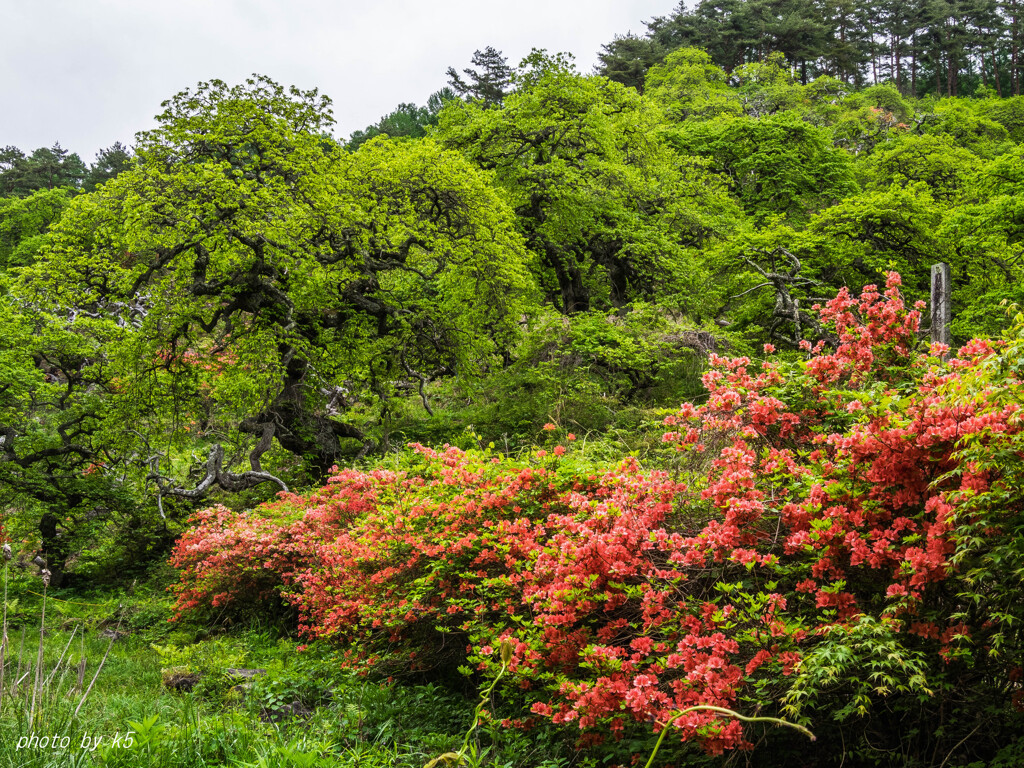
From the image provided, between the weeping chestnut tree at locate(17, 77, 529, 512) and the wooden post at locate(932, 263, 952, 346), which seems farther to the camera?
the weeping chestnut tree at locate(17, 77, 529, 512)

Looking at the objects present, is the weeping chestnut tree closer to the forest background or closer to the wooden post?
the forest background

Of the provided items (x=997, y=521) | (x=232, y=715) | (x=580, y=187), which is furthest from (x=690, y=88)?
(x=232, y=715)

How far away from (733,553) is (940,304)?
5177mm

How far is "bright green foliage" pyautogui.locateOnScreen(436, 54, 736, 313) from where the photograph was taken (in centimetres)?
1369

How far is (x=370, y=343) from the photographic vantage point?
1105cm

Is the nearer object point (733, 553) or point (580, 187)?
point (733, 553)

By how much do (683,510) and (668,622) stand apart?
2.41 ft

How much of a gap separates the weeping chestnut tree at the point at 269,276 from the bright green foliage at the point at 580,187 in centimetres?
245

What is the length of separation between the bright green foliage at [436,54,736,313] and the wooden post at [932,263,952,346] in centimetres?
701

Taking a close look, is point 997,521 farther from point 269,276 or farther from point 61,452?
point 61,452

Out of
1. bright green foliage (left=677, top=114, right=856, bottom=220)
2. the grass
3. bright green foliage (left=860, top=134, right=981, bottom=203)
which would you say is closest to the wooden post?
the grass

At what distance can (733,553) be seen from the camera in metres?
3.11

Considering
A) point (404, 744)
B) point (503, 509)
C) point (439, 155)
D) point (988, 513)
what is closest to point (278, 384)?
point (439, 155)

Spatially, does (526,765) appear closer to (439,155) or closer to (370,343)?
(370,343)
